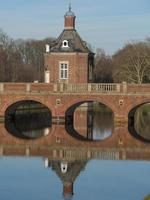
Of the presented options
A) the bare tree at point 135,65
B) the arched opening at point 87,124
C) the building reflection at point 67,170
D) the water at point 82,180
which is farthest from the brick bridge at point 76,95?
the bare tree at point 135,65

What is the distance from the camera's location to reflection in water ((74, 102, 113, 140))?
34853 mm

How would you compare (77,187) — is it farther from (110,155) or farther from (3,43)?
(3,43)

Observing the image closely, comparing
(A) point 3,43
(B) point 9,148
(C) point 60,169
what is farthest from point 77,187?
(A) point 3,43

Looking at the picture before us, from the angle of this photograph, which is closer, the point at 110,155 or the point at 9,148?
the point at 110,155

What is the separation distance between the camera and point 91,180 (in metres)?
Result: 19.1

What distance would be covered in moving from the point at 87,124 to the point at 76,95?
10.00 feet

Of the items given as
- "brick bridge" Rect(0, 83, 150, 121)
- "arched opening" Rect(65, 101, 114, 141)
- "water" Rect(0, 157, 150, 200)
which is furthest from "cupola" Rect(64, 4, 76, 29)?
Answer: "water" Rect(0, 157, 150, 200)

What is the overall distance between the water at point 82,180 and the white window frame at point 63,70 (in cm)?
2801

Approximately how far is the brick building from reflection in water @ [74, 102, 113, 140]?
3063mm

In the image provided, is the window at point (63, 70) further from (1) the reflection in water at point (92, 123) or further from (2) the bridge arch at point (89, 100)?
(2) the bridge arch at point (89, 100)

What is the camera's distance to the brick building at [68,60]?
51.2m

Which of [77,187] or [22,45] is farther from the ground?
[22,45]

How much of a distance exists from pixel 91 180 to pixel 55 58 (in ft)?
108

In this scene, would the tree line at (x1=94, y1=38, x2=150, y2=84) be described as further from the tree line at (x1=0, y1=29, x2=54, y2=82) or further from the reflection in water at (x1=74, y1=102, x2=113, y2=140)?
the tree line at (x1=0, y1=29, x2=54, y2=82)
